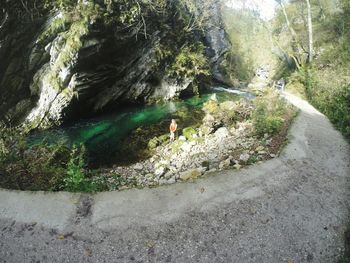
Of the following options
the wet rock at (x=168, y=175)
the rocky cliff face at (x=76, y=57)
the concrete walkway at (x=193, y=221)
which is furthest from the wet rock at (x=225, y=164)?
the rocky cliff face at (x=76, y=57)

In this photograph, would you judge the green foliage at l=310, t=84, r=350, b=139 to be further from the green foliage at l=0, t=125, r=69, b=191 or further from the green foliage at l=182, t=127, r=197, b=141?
the green foliage at l=0, t=125, r=69, b=191

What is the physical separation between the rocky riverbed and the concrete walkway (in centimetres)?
123

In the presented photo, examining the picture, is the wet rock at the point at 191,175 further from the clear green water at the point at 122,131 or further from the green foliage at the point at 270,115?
the clear green water at the point at 122,131

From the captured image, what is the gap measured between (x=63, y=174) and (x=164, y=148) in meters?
7.61

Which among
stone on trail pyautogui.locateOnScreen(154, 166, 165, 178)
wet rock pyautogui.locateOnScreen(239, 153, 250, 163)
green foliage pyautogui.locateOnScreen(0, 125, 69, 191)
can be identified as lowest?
stone on trail pyautogui.locateOnScreen(154, 166, 165, 178)

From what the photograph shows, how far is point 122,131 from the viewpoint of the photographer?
20062 mm

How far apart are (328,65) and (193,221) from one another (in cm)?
1924

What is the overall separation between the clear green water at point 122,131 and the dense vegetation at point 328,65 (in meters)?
7.53

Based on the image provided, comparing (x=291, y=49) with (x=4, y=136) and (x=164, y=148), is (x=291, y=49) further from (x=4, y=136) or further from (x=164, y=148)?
(x=4, y=136)

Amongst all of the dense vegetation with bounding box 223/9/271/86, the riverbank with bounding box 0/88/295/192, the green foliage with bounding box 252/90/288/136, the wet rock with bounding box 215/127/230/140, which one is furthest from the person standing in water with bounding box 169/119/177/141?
the dense vegetation with bounding box 223/9/271/86

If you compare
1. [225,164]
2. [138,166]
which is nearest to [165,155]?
[138,166]

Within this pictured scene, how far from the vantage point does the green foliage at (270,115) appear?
12242mm

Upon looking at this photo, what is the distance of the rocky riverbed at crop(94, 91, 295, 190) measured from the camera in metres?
9.95

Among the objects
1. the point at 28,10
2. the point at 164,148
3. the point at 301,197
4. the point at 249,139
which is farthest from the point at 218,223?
the point at 28,10
